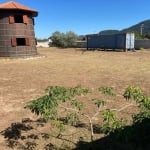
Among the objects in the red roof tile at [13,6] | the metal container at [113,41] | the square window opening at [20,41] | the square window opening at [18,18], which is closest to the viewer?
the red roof tile at [13,6]

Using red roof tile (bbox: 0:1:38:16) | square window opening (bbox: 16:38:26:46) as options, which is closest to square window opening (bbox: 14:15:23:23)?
red roof tile (bbox: 0:1:38:16)

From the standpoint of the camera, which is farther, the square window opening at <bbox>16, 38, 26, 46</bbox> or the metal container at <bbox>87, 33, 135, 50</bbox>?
the metal container at <bbox>87, 33, 135, 50</bbox>

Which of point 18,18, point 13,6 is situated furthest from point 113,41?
point 13,6

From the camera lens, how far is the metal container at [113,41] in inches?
1452

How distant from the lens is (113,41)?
128ft

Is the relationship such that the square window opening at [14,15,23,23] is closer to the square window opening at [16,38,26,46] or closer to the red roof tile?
the red roof tile


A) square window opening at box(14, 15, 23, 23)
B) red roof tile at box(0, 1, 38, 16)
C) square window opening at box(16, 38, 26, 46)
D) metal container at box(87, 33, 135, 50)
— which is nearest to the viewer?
red roof tile at box(0, 1, 38, 16)

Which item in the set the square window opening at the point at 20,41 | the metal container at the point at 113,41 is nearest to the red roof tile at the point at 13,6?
the square window opening at the point at 20,41

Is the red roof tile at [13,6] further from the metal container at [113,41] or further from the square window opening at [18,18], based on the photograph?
the metal container at [113,41]

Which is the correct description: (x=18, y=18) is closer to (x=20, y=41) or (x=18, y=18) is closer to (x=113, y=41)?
(x=20, y=41)

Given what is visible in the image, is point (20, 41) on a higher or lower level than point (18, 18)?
lower

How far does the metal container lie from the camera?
121ft

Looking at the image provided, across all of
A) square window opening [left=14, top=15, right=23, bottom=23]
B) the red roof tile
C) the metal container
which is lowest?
the metal container

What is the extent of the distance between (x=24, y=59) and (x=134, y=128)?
2300 centimetres
